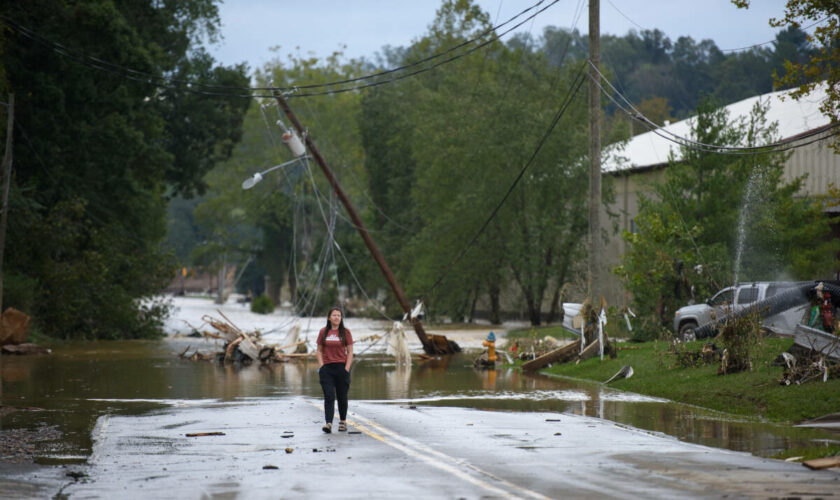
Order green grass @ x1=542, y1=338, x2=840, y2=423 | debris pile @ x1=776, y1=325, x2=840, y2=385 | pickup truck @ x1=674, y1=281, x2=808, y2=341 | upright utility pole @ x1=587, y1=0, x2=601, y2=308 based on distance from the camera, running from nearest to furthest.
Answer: green grass @ x1=542, y1=338, x2=840, y2=423
debris pile @ x1=776, y1=325, x2=840, y2=385
pickup truck @ x1=674, y1=281, x2=808, y2=341
upright utility pole @ x1=587, y1=0, x2=601, y2=308

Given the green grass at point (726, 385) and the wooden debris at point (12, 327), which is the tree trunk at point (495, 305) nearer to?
the wooden debris at point (12, 327)

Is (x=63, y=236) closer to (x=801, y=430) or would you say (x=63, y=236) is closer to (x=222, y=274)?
(x=801, y=430)

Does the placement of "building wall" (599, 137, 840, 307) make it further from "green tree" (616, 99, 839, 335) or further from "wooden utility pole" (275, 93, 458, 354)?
"wooden utility pole" (275, 93, 458, 354)

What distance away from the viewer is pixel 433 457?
12.3m

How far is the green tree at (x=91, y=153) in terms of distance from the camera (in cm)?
4131

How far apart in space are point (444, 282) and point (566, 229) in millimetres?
7343

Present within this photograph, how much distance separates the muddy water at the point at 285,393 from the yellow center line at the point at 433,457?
3.61 metres

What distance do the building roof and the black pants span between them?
2690 centimetres

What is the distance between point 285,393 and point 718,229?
69.7ft

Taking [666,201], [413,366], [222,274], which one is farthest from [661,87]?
[413,366]

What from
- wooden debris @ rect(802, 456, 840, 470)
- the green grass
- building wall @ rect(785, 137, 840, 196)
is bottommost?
wooden debris @ rect(802, 456, 840, 470)

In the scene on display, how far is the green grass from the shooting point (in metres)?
16.8

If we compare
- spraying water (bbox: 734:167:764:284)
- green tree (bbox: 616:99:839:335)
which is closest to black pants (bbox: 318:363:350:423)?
green tree (bbox: 616:99:839:335)

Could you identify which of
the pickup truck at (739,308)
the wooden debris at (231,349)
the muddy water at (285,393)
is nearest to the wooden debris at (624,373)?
the muddy water at (285,393)
